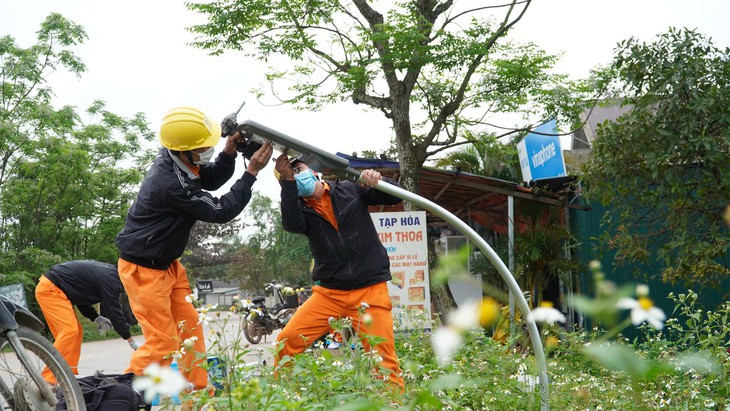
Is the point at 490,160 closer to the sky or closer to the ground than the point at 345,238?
closer to the sky

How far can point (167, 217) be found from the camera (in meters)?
4.71

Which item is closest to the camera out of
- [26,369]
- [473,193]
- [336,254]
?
[26,369]

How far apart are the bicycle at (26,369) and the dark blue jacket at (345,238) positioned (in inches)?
60.2

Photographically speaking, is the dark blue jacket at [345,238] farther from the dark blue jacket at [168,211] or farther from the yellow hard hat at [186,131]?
the yellow hard hat at [186,131]

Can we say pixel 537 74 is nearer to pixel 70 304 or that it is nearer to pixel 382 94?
pixel 382 94

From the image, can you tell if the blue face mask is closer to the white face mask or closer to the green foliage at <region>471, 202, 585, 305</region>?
the white face mask

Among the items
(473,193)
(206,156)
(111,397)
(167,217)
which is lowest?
(111,397)

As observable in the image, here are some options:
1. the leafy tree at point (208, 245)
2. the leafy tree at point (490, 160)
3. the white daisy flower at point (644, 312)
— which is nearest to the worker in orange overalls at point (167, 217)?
the white daisy flower at point (644, 312)

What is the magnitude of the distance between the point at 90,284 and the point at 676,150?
18.6 ft

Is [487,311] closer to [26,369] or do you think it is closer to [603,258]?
[26,369]

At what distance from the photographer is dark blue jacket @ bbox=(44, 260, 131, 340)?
6836 millimetres

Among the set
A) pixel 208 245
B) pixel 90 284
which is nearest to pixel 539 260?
pixel 90 284

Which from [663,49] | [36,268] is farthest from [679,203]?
[36,268]

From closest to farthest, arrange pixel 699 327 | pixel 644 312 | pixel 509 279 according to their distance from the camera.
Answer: pixel 644 312
pixel 509 279
pixel 699 327
